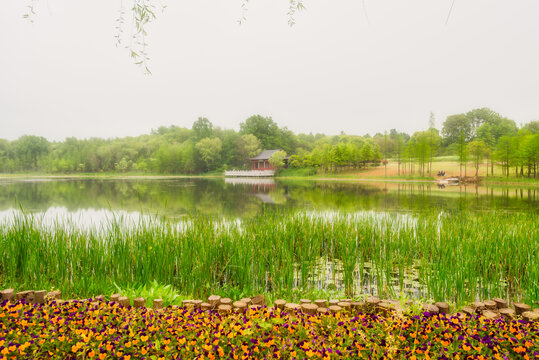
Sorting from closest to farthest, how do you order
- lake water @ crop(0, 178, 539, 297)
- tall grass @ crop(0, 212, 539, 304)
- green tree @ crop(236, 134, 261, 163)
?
tall grass @ crop(0, 212, 539, 304) < lake water @ crop(0, 178, 539, 297) < green tree @ crop(236, 134, 261, 163)

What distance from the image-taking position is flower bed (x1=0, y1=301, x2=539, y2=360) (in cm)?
180

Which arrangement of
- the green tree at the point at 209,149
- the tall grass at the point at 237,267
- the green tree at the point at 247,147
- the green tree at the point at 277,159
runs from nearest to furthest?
the tall grass at the point at 237,267
the green tree at the point at 277,159
the green tree at the point at 209,149
the green tree at the point at 247,147

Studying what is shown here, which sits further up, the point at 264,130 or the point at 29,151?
the point at 264,130

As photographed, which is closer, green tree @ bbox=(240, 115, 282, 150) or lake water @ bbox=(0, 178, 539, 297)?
lake water @ bbox=(0, 178, 539, 297)

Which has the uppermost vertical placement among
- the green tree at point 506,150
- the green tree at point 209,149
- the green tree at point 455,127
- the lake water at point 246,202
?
the green tree at point 455,127

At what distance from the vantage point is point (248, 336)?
1944 millimetres

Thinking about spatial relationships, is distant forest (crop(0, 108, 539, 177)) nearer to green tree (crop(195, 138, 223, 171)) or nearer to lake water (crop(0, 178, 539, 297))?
green tree (crop(195, 138, 223, 171))

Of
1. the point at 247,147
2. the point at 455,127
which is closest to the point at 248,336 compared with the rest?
the point at 247,147

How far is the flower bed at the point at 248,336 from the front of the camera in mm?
1798

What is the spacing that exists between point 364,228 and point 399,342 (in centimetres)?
392

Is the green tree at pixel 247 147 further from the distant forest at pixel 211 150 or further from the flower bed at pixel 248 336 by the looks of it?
the flower bed at pixel 248 336

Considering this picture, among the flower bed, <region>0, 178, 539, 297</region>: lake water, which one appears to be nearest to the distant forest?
<region>0, 178, 539, 297</region>: lake water

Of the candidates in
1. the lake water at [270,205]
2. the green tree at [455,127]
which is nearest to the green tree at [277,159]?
the lake water at [270,205]

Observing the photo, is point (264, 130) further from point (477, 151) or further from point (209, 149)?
point (477, 151)
